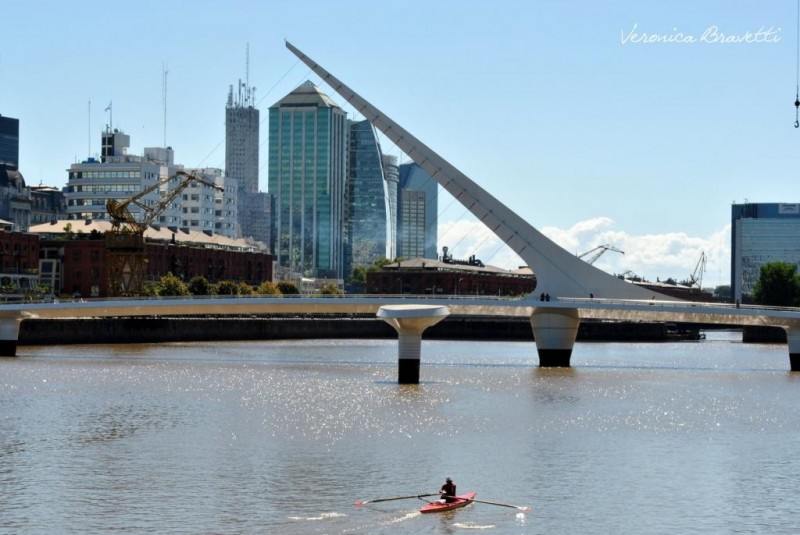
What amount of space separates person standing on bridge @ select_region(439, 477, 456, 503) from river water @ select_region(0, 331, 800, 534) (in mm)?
544

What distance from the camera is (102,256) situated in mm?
145375

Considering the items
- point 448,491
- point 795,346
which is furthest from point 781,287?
point 448,491

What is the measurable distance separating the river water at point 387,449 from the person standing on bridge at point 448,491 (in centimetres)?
54

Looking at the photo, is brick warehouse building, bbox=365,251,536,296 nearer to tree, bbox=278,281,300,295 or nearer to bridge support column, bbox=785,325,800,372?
tree, bbox=278,281,300,295

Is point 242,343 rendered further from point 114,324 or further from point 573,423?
point 573,423

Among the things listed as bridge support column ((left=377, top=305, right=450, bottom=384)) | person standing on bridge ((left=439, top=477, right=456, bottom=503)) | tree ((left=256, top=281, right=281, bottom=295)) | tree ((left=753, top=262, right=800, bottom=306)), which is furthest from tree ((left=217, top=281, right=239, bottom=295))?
person standing on bridge ((left=439, top=477, right=456, bottom=503))

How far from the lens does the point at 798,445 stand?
48.0 m

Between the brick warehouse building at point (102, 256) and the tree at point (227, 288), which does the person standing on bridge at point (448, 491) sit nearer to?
the brick warehouse building at point (102, 256)

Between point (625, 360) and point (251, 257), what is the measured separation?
8661 cm

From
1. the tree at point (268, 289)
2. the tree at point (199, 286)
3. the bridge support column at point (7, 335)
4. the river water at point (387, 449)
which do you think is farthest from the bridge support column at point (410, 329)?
the tree at point (268, 289)

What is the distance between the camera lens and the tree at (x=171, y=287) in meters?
140

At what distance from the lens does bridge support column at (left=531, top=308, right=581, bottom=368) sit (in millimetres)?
84500

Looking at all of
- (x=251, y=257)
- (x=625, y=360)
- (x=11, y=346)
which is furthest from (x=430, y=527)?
(x=251, y=257)

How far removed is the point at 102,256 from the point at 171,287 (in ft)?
29.5
